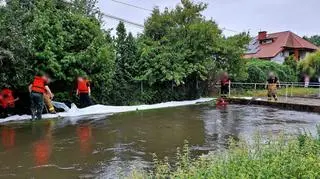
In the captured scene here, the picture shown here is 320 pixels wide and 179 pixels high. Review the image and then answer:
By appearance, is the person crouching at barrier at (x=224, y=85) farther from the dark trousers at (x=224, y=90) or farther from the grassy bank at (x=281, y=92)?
the grassy bank at (x=281, y=92)

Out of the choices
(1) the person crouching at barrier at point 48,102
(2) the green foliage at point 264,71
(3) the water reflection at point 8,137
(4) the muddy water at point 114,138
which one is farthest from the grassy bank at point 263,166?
(2) the green foliage at point 264,71

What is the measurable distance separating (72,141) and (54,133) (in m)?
1.49

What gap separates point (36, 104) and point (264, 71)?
22.6m

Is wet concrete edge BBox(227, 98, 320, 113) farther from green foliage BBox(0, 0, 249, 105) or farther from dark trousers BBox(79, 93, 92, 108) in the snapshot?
dark trousers BBox(79, 93, 92, 108)

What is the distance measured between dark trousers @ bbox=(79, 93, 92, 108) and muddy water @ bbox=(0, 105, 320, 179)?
5.84 ft

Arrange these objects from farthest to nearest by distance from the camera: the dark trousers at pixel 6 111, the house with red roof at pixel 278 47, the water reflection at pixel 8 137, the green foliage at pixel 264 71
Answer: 1. the house with red roof at pixel 278 47
2. the green foliage at pixel 264 71
3. the dark trousers at pixel 6 111
4. the water reflection at pixel 8 137

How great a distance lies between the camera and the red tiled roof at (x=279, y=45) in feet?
163

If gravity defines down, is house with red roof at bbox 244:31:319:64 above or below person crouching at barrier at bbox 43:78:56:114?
above

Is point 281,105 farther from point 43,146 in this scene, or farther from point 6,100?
point 43,146

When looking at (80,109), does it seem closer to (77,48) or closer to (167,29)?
(77,48)

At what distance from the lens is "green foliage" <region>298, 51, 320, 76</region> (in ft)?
118

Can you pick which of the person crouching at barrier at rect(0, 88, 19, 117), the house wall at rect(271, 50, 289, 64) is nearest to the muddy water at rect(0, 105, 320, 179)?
→ the person crouching at barrier at rect(0, 88, 19, 117)

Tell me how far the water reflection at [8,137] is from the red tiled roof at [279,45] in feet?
131

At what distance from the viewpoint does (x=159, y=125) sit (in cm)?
1390
